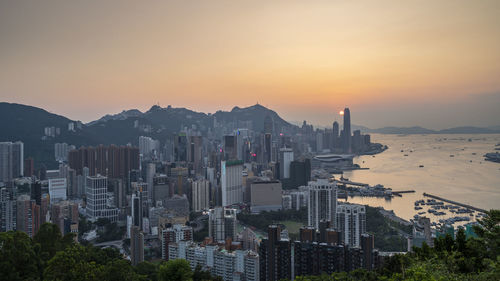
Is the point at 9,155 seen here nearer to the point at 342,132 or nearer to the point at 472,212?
the point at 472,212

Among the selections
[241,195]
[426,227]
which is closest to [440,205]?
[426,227]

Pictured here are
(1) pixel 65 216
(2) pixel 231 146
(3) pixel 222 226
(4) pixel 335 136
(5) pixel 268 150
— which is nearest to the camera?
(3) pixel 222 226

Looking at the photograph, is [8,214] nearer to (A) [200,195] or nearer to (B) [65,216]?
(B) [65,216]

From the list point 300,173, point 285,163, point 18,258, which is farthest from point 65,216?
point 285,163

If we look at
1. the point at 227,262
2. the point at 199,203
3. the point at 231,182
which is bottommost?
the point at 199,203

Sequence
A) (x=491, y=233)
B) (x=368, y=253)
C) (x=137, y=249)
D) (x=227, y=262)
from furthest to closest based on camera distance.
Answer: (x=137, y=249) → (x=227, y=262) → (x=368, y=253) → (x=491, y=233)

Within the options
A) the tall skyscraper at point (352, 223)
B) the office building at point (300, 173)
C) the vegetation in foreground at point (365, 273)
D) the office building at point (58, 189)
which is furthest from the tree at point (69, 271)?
the office building at point (300, 173)

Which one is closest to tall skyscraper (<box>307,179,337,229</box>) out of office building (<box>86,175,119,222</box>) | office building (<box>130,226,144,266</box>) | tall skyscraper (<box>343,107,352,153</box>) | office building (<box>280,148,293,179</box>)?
office building (<box>130,226,144,266</box>)
